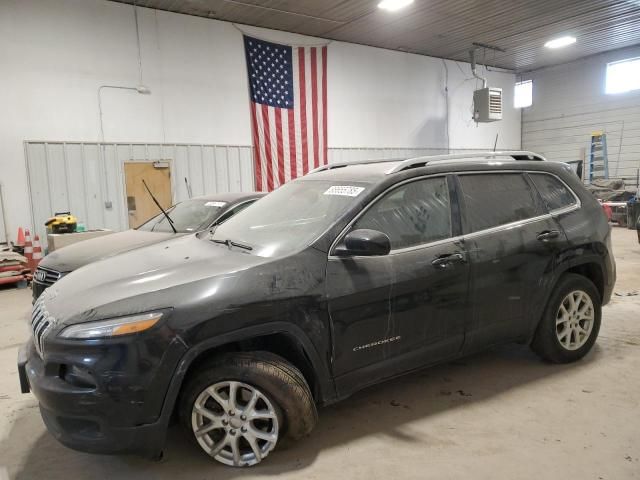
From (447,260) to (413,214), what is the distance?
0.34m

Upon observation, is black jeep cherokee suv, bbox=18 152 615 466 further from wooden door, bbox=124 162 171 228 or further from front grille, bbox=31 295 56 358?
wooden door, bbox=124 162 171 228

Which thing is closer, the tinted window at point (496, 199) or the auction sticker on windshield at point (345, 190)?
the auction sticker on windshield at point (345, 190)

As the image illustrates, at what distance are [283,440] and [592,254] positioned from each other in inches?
102

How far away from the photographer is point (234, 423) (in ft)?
7.38

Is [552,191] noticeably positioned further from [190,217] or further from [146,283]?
[190,217]

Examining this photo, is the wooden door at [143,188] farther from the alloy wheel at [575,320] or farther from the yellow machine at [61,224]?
the alloy wheel at [575,320]

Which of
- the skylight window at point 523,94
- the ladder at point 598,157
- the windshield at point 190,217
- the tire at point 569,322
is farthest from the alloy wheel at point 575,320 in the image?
the skylight window at point 523,94

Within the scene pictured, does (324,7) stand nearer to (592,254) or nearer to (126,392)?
(592,254)

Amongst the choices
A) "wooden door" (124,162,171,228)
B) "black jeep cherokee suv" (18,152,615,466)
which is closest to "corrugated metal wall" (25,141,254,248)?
"wooden door" (124,162,171,228)

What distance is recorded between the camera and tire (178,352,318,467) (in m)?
2.20

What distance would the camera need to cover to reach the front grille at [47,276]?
425 centimetres

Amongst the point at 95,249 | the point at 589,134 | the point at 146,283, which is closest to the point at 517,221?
the point at 146,283

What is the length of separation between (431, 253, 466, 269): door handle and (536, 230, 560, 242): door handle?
2.38 ft

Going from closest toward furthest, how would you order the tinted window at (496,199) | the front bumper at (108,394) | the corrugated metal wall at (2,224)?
the front bumper at (108,394) → the tinted window at (496,199) → the corrugated metal wall at (2,224)
